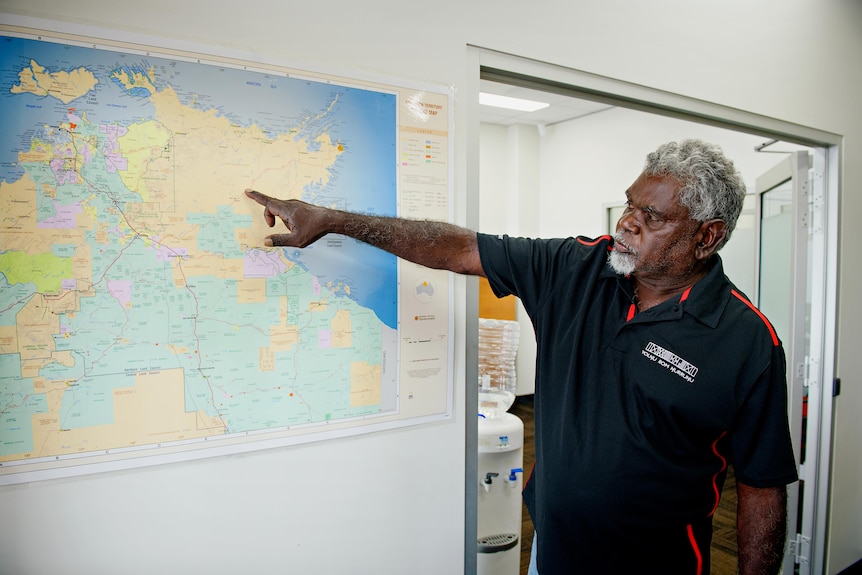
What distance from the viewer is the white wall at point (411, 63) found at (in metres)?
1.00

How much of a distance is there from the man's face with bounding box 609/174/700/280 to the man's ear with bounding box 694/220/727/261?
0.05 feet

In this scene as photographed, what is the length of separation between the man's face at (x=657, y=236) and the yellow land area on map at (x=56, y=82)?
3.77 ft

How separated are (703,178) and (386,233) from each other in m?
0.71

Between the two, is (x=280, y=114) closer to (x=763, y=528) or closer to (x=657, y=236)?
(x=657, y=236)

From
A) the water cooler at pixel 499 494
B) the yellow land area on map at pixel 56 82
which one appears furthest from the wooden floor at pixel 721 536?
the yellow land area on map at pixel 56 82

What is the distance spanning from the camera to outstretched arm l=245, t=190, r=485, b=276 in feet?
3.50

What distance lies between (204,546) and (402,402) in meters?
0.53

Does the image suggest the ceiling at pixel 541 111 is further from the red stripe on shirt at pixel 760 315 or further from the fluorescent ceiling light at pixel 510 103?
the red stripe on shirt at pixel 760 315

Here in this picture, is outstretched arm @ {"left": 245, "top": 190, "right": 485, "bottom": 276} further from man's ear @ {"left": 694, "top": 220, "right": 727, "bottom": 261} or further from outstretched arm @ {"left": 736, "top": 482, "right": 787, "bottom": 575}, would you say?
outstretched arm @ {"left": 736, "top": 482, "right": 787, "bottom": 575}

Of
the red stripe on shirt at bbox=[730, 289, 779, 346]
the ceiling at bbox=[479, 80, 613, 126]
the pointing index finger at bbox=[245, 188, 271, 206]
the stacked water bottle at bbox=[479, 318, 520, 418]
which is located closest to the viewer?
the pointing index finger at bbox=[245, 188, 271, 206]

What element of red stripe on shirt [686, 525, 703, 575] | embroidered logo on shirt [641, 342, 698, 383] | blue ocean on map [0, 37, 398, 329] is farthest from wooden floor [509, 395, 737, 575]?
blue ocean on map [0, 37, 398, 329]

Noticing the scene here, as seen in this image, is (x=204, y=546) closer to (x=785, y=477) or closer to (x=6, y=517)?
(x=6, y=517)

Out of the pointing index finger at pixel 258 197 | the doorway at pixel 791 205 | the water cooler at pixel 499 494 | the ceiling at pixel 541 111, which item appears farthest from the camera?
the ceiling at pixel 541 111

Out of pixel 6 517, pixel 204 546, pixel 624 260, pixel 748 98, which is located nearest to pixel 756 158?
pixel 748 98
